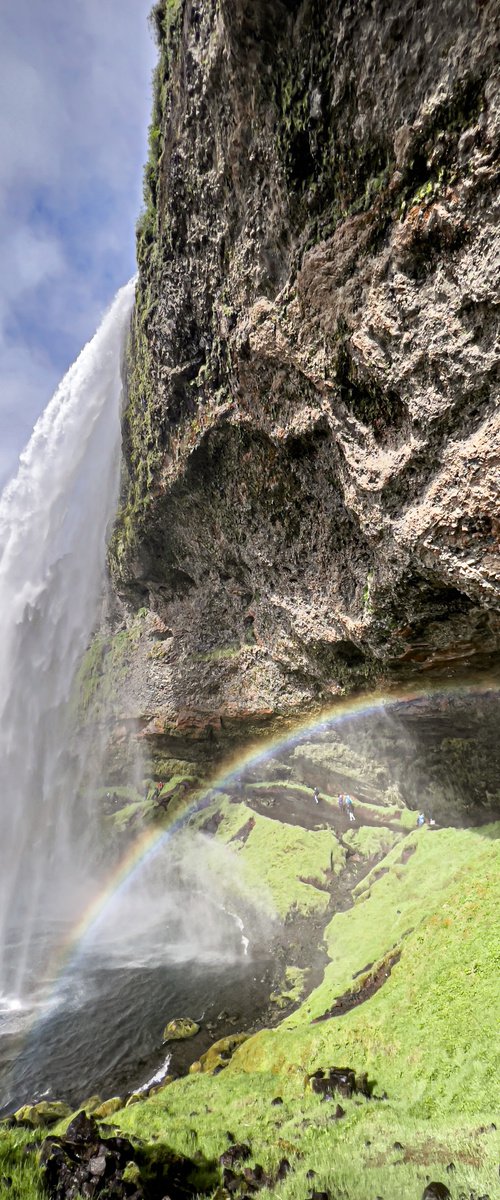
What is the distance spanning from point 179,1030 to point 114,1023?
3.16 meters

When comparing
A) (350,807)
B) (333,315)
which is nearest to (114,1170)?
(333,315)

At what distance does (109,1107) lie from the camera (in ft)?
37.7

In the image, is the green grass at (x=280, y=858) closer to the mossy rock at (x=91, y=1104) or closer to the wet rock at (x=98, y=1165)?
the mossy rock at (x=91, y=1104)

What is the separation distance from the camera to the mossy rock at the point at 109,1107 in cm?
1123

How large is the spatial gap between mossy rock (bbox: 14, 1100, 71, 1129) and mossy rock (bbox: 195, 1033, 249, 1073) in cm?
312

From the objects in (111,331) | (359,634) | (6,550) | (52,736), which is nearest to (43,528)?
(6,550)

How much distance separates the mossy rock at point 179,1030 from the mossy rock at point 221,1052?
3.98 feet

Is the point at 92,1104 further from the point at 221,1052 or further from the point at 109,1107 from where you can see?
the point at 221,1052

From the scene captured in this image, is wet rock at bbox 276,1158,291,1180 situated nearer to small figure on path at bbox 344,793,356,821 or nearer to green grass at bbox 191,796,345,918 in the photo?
green grass at bbox 191,796,345,918

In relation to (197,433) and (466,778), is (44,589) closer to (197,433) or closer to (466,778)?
(197,433)

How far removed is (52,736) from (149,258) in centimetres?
2803

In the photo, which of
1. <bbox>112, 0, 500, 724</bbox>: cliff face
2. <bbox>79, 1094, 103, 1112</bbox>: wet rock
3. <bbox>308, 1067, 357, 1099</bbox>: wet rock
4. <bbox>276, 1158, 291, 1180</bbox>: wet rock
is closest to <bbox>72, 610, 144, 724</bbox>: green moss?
<bbox>112, 0, 500, 724</bbox>: cliff face

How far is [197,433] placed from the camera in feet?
49.4

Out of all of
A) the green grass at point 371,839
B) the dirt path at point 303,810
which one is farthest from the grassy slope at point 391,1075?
the dirt path at point 303,810
